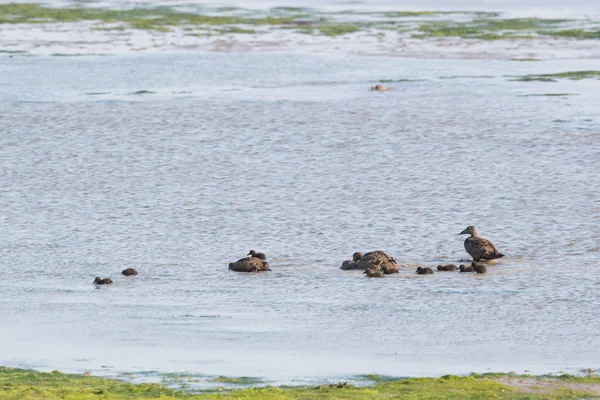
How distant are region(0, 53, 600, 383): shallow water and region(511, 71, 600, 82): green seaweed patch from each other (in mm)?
656

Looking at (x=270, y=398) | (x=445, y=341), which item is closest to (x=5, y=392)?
(x=270, y=398)

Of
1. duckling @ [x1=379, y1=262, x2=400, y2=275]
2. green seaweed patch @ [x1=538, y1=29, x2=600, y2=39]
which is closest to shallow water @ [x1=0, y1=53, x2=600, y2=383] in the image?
duckling @ [x1=379, y1=262, x2=400, y2=275]

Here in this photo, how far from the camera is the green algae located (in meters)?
11.6

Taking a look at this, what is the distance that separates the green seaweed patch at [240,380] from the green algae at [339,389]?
36cm

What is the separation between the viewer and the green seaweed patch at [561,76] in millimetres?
39156

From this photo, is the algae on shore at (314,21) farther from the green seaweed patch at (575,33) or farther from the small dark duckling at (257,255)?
the small dark duckling at (257,255)

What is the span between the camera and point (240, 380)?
1246 centimetres

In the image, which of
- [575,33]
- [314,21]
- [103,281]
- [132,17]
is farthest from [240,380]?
[132,17]

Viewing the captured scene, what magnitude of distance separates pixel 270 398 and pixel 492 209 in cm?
1159

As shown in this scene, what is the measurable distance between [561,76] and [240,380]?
94.9 ft

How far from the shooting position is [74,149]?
29.6 metres

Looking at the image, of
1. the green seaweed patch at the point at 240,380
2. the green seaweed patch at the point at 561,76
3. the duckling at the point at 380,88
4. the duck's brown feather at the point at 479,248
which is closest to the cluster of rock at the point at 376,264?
the duck's brown feather at the point at 479,248

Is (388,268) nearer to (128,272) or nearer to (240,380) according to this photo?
(128,272)

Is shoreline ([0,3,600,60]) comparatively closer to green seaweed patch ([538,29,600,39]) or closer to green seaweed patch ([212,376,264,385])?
green seaweed patch ([538,29,600,39])
